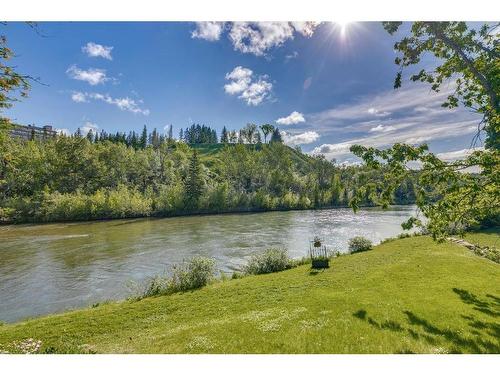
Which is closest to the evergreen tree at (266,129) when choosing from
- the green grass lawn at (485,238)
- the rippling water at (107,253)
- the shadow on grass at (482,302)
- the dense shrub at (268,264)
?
the rippling water at (107,253)

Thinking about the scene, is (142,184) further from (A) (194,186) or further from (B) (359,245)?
(B) (359,245)

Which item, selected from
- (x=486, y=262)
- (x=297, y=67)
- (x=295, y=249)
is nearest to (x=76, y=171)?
(x=295, y=249)

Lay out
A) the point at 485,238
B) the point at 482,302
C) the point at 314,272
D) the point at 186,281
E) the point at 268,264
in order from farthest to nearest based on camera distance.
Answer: the point at 485,238 → the point at 268,264 → the point at 314,272 → the point at 186,281 → the point at 482,302

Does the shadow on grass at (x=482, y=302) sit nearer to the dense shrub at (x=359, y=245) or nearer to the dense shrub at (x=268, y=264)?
the dense shrub at (x=268, y=264)

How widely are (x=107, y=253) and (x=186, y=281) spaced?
17.2 metres

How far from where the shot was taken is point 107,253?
101 feet

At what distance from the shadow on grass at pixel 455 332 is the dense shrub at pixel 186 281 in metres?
9.88

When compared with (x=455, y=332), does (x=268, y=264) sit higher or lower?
lower

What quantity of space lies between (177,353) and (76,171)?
8387 cm

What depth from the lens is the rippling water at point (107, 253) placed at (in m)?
19.2

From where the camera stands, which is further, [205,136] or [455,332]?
[205,136]

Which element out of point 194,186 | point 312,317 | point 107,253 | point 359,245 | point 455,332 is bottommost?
point 107,253

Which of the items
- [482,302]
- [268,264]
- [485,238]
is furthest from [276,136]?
[482,302]

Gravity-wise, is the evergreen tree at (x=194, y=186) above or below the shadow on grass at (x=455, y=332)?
above
